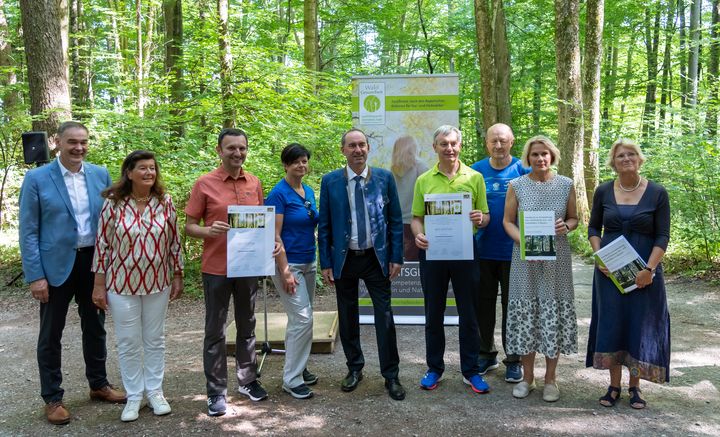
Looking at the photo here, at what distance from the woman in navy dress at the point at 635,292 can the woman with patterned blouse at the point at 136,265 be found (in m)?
3.19

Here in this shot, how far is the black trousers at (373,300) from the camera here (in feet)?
13.2

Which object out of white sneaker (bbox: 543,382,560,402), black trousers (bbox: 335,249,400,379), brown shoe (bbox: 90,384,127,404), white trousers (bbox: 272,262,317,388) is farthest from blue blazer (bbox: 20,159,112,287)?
white sneaker (bbox: 543,382,560,402)

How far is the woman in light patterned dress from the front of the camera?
153 inches

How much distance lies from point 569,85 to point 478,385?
7919 millimetres

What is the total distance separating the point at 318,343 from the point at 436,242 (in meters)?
1.93

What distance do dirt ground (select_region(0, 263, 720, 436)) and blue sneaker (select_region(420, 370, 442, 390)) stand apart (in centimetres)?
6

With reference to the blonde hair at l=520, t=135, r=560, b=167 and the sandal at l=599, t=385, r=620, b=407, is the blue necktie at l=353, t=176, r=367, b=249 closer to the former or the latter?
the blonde hair at l=520, t=135, r=560, b=167

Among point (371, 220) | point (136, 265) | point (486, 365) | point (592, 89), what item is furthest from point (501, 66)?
point (136, 265)

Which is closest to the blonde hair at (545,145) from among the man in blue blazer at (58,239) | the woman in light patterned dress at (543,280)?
the woman in light patterned dress at (543,280)

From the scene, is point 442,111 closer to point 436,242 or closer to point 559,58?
point 436,242

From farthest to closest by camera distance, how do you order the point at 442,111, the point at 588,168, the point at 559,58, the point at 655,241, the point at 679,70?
the point at 679,70 < the point at 588,168 < the point at 559,58 < the point at 442,111 < the point at 655,241

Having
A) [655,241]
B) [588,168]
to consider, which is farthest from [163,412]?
[588,168]

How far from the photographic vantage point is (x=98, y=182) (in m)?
3.88

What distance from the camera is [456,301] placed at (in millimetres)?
4094
